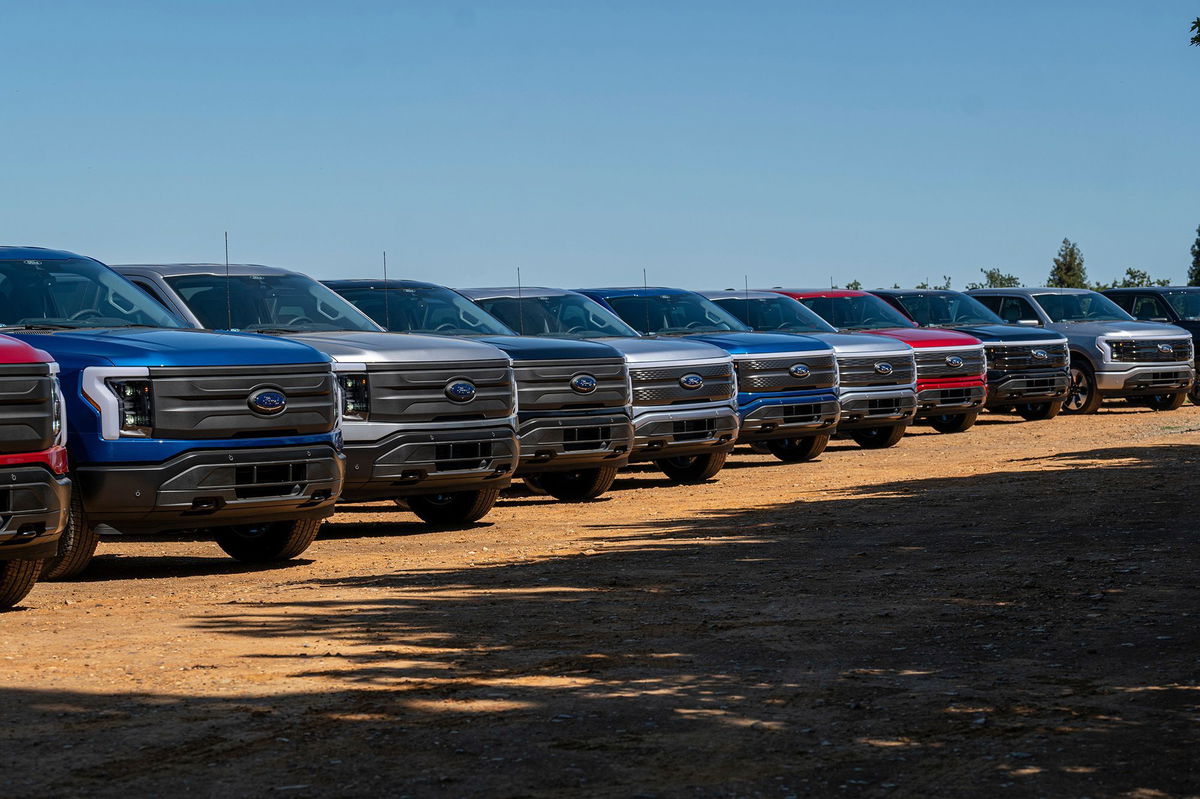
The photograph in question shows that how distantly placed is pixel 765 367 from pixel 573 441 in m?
4.24

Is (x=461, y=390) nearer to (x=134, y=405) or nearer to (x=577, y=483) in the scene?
(x=134, y=405)

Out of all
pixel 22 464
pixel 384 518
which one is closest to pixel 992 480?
pixel 384 518

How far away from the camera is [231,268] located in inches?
548

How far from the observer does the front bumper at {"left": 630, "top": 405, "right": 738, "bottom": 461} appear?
16.0 m

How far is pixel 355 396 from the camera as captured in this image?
1244 cm

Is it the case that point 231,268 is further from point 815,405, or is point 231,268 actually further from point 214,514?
point 815,405

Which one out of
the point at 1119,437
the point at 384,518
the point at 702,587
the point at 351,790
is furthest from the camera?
the point at 1119,437

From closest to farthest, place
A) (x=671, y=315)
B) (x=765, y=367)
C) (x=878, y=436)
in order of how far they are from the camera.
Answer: (x=765, y=367) → (x=671, y=315) → (x=878, y=436)

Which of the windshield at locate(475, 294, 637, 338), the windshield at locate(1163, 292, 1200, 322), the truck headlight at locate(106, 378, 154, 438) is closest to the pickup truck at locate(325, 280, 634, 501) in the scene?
the windshield at locate(475, 294, 637, 338)

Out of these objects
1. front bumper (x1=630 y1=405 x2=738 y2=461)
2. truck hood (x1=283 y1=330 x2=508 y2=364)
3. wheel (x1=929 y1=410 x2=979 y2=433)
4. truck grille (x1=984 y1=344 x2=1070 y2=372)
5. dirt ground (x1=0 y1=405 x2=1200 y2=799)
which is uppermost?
truck hood (x1=283 y1=330 x2=508 y2=364)

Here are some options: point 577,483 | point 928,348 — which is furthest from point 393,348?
point 928,348

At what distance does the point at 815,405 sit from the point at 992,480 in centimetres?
327

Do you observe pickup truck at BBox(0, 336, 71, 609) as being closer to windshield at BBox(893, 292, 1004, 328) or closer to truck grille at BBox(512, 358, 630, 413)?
truck grille at BBox(512, 358, 630, 413)

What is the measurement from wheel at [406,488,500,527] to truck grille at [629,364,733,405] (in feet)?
8.53
